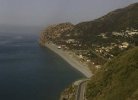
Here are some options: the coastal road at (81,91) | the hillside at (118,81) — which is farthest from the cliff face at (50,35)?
the hillside at (118,81)

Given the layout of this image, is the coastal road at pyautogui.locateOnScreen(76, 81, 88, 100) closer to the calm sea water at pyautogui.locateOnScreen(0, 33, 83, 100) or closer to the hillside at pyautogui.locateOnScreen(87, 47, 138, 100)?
the hillside at pyautogui.locateOnScreen(87, 47, 138, 100)

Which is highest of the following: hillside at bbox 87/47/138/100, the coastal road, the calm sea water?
hillside at bbox 87/47/138/100

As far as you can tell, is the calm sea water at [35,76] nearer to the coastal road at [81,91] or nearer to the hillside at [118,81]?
the coastal road at [81,91]

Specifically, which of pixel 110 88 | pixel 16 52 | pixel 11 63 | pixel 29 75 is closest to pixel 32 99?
pixel 110 88

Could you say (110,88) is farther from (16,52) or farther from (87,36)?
(87,36)

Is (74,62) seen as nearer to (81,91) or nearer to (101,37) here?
(101,37)

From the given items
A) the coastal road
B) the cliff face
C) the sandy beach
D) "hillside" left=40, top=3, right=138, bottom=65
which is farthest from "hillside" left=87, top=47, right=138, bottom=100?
the cliff face
